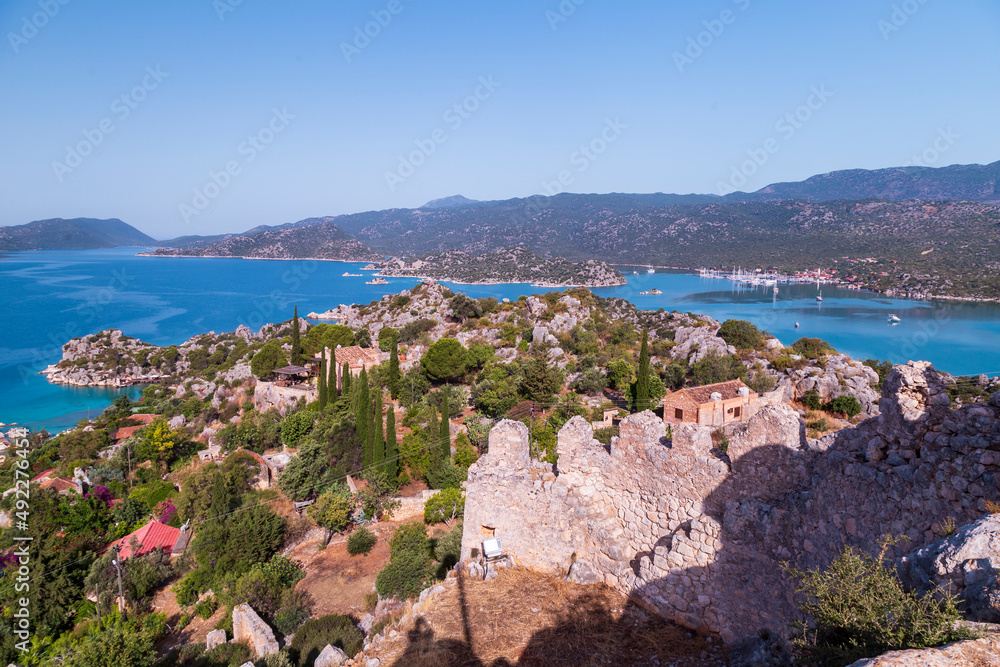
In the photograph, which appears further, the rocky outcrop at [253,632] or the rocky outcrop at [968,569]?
the rocky outcrop at [253,632]

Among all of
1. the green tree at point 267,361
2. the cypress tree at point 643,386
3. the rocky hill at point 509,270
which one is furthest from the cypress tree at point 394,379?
the rocky hill at point 509,270

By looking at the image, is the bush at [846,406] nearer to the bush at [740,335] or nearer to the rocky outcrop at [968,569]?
the bush at [740,335]

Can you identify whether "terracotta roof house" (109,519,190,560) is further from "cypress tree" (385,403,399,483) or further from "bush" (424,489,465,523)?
"bush" (424,489,465,523)

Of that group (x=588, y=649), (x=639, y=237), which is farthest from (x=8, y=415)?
(x=639, y=237)

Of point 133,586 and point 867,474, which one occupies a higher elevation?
point 867,474

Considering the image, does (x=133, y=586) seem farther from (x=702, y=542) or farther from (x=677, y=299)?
(x=677, y=299)
